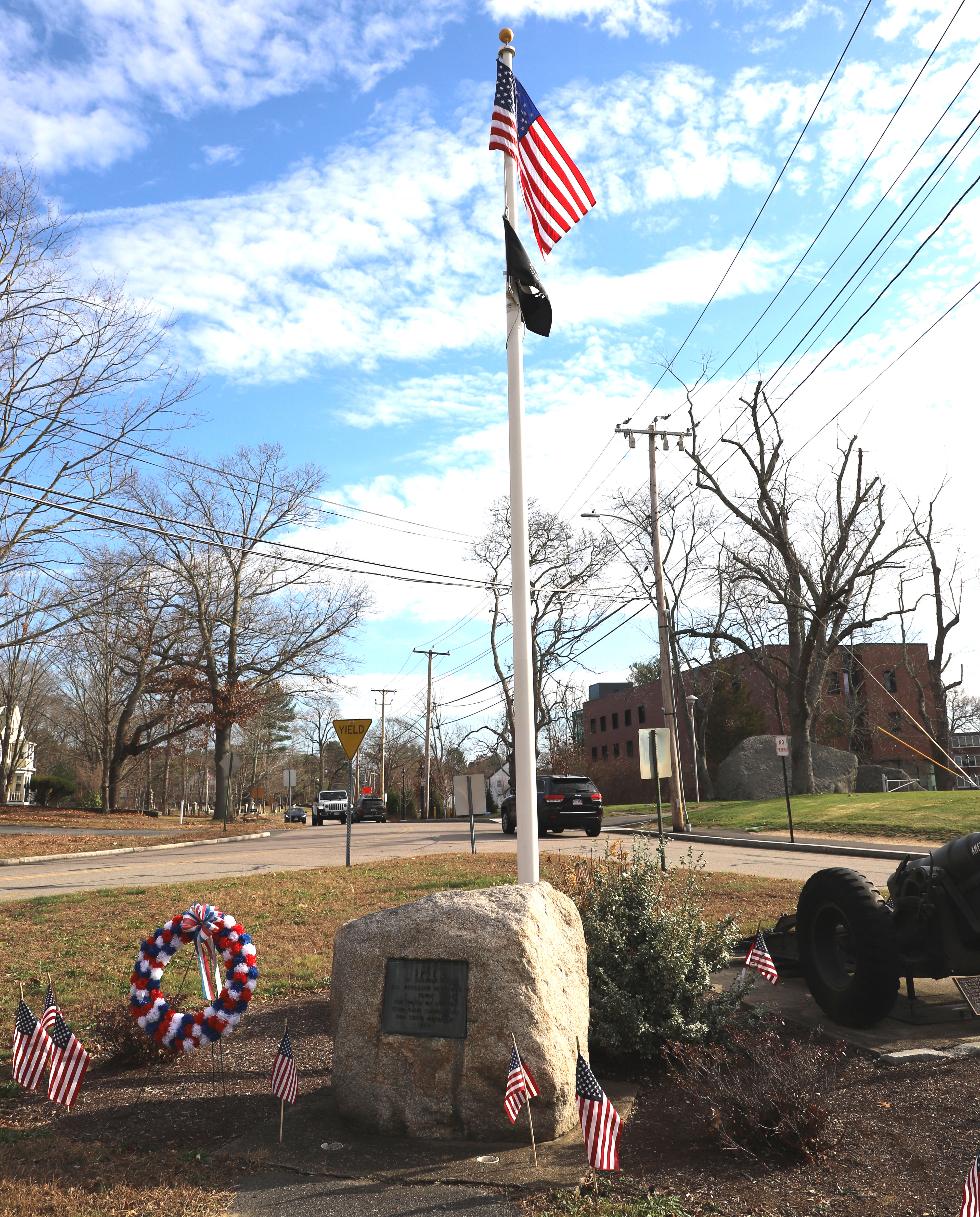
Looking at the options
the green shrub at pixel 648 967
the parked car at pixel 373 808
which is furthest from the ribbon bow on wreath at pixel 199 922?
the parked car at pixel 373 808

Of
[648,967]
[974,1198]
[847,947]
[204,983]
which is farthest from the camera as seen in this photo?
[847,947]

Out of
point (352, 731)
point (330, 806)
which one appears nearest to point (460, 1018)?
point (352, 731)

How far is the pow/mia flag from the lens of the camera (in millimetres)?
8281

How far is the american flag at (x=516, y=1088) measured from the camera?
4.79 meters

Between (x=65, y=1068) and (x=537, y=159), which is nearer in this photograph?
(x=65, y=1068)

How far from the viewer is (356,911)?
12.3 metres

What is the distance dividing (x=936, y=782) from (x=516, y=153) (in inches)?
1774

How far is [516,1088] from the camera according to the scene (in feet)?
15.7

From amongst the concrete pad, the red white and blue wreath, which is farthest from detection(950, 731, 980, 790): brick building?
the red white and blue wreath

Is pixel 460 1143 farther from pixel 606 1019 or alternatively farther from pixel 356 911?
pixel 356 911

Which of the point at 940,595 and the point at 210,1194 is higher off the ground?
the point at 940,595

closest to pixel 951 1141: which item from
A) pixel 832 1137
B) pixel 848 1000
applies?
pixel 832 1137

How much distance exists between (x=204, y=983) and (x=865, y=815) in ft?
77.8

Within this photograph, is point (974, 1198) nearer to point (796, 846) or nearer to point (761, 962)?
point (761, 962)
